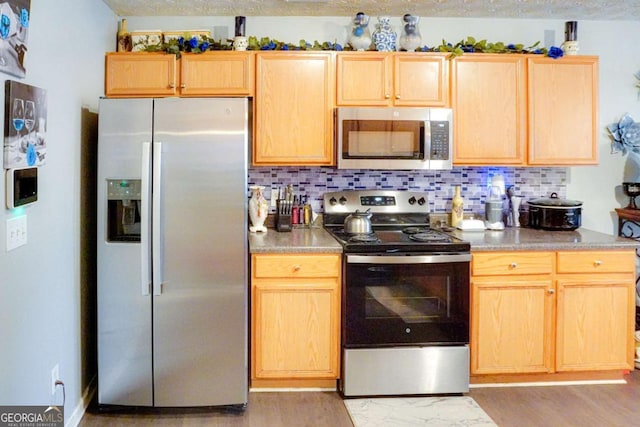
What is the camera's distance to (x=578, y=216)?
3373mm

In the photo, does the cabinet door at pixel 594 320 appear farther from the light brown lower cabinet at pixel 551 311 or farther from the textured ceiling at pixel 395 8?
the textured ceiling at pixel 395 8

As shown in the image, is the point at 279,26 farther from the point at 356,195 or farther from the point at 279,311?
the point at 279,311

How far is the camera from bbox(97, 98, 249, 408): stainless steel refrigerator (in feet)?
8.68

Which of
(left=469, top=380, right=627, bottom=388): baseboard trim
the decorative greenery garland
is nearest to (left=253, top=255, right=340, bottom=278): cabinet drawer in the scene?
(left=469, top=380, right=627, bottom=388): baseboard trim

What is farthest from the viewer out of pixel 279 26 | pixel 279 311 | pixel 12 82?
pixel 279 26

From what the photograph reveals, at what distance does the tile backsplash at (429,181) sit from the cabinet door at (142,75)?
2.53 ft

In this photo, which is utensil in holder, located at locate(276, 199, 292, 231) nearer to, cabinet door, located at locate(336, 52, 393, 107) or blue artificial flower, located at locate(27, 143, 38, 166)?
cabinet door, located at locate(336, 52, 393, 107)

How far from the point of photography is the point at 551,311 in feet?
9.90

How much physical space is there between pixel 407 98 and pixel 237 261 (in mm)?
1475

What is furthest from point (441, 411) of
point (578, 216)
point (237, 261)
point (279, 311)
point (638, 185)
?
point (638, 185)

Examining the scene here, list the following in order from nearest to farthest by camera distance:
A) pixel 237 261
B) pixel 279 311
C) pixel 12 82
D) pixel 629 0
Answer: pixel 12 82 → pixel 237 261 → pixel 279 311 → pixel 629 0

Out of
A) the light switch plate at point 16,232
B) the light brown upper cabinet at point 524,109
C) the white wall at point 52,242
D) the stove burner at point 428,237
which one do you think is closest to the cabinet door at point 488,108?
the light brown upper cabinet at point 524,109

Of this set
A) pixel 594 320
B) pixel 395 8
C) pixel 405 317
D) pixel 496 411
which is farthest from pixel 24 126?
pixel 594 320

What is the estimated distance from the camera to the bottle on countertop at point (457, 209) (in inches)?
139
